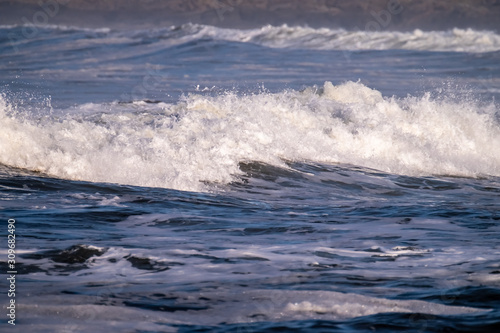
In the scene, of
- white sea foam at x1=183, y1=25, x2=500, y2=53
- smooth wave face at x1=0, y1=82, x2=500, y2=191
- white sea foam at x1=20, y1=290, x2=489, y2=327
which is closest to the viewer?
white sea foam at x1=20, y1=290, x2=489, y2=327

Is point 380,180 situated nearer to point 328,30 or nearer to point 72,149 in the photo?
point 72,149

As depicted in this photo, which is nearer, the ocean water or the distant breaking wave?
the ocean water

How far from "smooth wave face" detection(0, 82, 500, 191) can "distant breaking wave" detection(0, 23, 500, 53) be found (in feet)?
91.2

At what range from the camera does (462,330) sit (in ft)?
11.7

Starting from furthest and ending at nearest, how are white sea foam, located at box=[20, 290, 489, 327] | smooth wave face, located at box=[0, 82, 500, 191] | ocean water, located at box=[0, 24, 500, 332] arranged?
smooth wave face, located at box=[0, 82, 500, 191], ocean water, located at box=[0, 24, 500, 332], white sea foam, located at box=[20, 290, 489, 327]

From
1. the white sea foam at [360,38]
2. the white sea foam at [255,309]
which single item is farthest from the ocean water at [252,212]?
the white sea foam at [360,38]

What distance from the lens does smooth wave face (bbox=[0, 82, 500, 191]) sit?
350 inches

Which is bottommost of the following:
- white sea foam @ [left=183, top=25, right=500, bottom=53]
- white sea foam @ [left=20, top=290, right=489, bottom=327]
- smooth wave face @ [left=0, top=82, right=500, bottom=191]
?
white sea foam @ [left=20, top=290, right=489, bottom=327]

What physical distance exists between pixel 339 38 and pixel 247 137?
1619 inches

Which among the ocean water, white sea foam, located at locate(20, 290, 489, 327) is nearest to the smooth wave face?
the ocean water

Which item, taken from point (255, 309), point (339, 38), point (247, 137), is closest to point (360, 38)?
point (339, 38)

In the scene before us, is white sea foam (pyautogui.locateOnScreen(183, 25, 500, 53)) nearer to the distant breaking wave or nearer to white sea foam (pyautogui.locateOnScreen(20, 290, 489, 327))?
the distant breaking wave

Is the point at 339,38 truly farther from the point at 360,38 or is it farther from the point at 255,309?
the point at 255,309

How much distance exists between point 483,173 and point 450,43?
Answer: 34507mm
